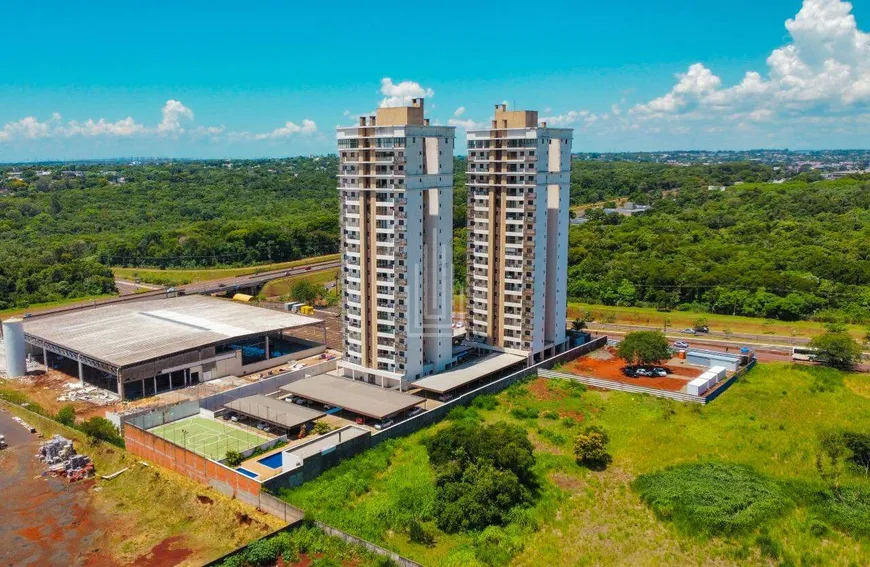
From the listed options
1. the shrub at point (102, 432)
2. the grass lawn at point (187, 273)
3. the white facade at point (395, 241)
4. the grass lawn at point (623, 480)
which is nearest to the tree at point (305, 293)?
the grass lawn at point (187, 273)

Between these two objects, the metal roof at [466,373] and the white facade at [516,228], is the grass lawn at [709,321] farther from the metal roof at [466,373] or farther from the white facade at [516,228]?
the metal roof at [466,373]

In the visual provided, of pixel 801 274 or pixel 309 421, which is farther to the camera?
pixel 801 274

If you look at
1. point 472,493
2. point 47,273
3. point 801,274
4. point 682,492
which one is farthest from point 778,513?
point 47,273

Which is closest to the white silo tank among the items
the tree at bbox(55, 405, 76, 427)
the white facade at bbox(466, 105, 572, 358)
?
the tree at bbox(55, 405, 76, 427)

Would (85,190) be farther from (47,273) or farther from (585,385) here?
(585,385)

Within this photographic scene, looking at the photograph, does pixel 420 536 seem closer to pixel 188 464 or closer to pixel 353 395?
pixel 188 464
